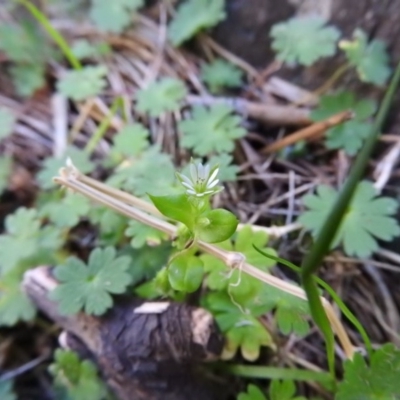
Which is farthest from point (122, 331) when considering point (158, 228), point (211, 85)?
point (211, 85)

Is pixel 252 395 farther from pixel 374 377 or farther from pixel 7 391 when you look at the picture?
pixel 7 391

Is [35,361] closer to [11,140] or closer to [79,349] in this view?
[79,349]

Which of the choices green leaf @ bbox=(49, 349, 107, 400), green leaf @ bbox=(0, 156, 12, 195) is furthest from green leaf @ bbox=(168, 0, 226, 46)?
green leaf @ bbox=(49, 349, 107, 400)

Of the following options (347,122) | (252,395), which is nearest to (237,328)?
(252,395)

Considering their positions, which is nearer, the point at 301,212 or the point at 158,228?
the point at 158,228

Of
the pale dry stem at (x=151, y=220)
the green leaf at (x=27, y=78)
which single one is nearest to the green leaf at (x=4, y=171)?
the green leaf at (x=27, y=78)

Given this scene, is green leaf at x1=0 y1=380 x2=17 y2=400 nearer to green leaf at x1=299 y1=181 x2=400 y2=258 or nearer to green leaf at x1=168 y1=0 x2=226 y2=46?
green leaf at x1=299 y1=181 x2=400 y2=258
